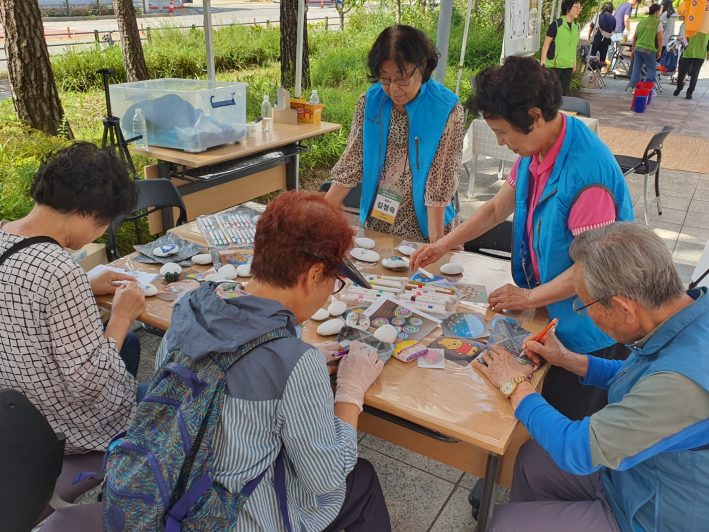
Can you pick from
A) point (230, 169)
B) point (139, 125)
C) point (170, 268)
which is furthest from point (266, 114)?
point (170, 268)

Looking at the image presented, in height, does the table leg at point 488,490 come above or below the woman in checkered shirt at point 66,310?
below

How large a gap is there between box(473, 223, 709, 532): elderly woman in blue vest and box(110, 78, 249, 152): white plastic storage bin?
2964 mm

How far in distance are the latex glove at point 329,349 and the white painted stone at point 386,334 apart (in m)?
0.17

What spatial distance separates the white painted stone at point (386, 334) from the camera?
73.1 inches

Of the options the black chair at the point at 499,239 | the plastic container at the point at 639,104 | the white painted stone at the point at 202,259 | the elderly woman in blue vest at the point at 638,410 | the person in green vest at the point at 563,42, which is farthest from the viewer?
the plastic container at the point at 639,104

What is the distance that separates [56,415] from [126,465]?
71 centimetres

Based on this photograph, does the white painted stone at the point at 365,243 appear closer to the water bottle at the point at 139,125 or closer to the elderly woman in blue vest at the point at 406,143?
the elderly woman in blue vest at the point at 406,143

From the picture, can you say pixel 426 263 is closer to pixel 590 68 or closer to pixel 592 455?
pixel 592 455

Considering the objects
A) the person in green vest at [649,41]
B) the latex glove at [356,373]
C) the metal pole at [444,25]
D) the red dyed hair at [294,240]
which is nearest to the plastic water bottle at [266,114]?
the metal pole at [444,25]

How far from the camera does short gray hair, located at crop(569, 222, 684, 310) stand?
135 centimetres

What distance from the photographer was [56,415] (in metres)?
1.70

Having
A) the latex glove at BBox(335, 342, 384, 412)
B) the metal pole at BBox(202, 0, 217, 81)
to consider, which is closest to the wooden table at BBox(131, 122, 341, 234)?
the metal pole at BBox(202, 0, 217, 81)

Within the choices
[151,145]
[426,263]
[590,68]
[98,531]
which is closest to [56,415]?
[98,531]

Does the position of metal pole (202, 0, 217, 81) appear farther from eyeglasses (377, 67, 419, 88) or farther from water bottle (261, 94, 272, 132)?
eyeglasses (377, 67, 419, 88)
